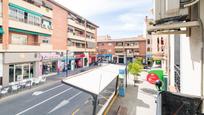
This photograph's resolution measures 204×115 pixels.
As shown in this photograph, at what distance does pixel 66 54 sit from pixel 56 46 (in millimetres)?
3611

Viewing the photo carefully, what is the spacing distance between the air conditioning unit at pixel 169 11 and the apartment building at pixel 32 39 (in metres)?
18.4

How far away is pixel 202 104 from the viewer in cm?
307

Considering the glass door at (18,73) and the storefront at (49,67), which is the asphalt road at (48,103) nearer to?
the glass door at (18,73)

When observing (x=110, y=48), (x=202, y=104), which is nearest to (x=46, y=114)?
(x=202, y=104)

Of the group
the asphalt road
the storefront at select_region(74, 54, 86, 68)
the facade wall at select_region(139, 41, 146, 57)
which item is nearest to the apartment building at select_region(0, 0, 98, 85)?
the storefront at select_region(74, 54, 86, 68)

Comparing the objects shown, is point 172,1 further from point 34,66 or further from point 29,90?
point 34,66

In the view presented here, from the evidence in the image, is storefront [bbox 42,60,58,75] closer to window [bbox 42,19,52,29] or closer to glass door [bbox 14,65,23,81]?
glass door [bbox 14,65,23,81]

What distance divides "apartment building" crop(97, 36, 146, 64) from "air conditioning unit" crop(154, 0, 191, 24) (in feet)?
Answer: 166

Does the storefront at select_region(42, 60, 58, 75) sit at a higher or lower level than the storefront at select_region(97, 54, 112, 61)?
lower

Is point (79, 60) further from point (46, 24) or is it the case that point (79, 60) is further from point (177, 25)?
point (177, 25)

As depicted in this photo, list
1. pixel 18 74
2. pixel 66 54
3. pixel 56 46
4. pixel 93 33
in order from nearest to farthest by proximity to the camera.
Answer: pixel 18 74 → pixel 56 46 → pixel 66 54 → pixel 93 33

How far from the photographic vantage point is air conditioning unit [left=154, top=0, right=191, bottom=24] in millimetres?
3268

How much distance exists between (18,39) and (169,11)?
21.1m

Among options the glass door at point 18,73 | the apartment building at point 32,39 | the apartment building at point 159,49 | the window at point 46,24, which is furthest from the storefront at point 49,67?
the apartment building at point 159,49
